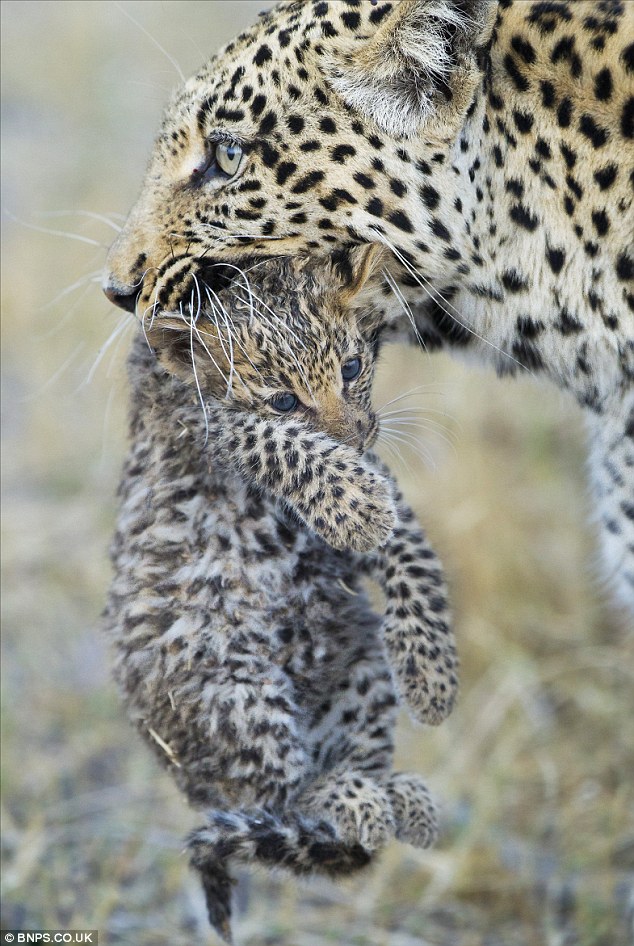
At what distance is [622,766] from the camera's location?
5730mm

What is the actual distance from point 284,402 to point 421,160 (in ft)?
2.59

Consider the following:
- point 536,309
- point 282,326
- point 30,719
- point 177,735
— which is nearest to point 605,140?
point 536,309

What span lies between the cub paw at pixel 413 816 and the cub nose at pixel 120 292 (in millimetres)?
1577

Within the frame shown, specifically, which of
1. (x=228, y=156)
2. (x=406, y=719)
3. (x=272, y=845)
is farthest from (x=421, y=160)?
(x=406, y=719)

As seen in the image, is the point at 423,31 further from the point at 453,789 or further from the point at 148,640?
the point at 453,789

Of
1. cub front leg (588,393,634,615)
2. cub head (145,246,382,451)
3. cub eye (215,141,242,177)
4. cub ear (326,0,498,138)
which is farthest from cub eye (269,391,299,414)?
cub front leg (588,393,634,615)

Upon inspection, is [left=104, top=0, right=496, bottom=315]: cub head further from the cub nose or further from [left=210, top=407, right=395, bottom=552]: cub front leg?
[left=210, top=407, right=395, bottom=552]: cub front leg

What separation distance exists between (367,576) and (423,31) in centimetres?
158

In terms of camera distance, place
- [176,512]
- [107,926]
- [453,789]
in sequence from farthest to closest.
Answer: [453,789] < [107,926] < [176,512]

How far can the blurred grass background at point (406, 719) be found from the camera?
4934 millimetres

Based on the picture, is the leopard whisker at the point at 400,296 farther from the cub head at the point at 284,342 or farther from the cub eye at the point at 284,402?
the cub eye at the point at 284,402

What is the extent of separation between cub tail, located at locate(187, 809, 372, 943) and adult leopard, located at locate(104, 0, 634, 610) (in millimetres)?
1431

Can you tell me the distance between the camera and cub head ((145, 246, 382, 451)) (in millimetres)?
3412

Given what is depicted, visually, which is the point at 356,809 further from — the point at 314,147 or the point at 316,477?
the point at 314,147
